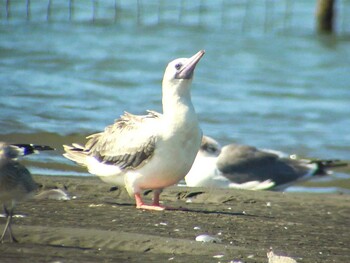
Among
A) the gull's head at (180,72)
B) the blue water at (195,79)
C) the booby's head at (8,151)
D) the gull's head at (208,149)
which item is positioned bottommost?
the blue water at (195,79)

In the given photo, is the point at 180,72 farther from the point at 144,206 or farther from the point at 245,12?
the point at 245,12

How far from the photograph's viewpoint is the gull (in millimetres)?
6520

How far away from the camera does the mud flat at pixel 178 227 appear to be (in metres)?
6.43

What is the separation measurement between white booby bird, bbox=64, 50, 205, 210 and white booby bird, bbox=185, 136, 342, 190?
259 cm

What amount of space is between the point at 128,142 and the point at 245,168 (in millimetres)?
3143

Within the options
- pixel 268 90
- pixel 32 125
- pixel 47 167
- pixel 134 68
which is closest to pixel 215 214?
pixel 47 167

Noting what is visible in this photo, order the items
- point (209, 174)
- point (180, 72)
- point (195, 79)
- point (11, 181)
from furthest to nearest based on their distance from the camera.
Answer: point (195, 79) → point (209, 174) → point (180, 72) → point (11, 181)

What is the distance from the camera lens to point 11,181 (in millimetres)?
6547

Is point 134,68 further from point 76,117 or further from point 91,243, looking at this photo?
point 91,243

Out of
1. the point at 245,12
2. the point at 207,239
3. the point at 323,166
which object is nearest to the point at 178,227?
the point at 207,239

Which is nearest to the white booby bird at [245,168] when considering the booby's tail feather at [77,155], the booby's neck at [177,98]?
the booby's tail feather at [77,155]

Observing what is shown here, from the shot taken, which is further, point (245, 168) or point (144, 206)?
point (245, 168)

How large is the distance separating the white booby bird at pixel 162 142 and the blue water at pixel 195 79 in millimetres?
3714

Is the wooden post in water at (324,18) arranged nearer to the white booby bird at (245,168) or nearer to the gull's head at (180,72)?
the white booby bird at (245,168)
